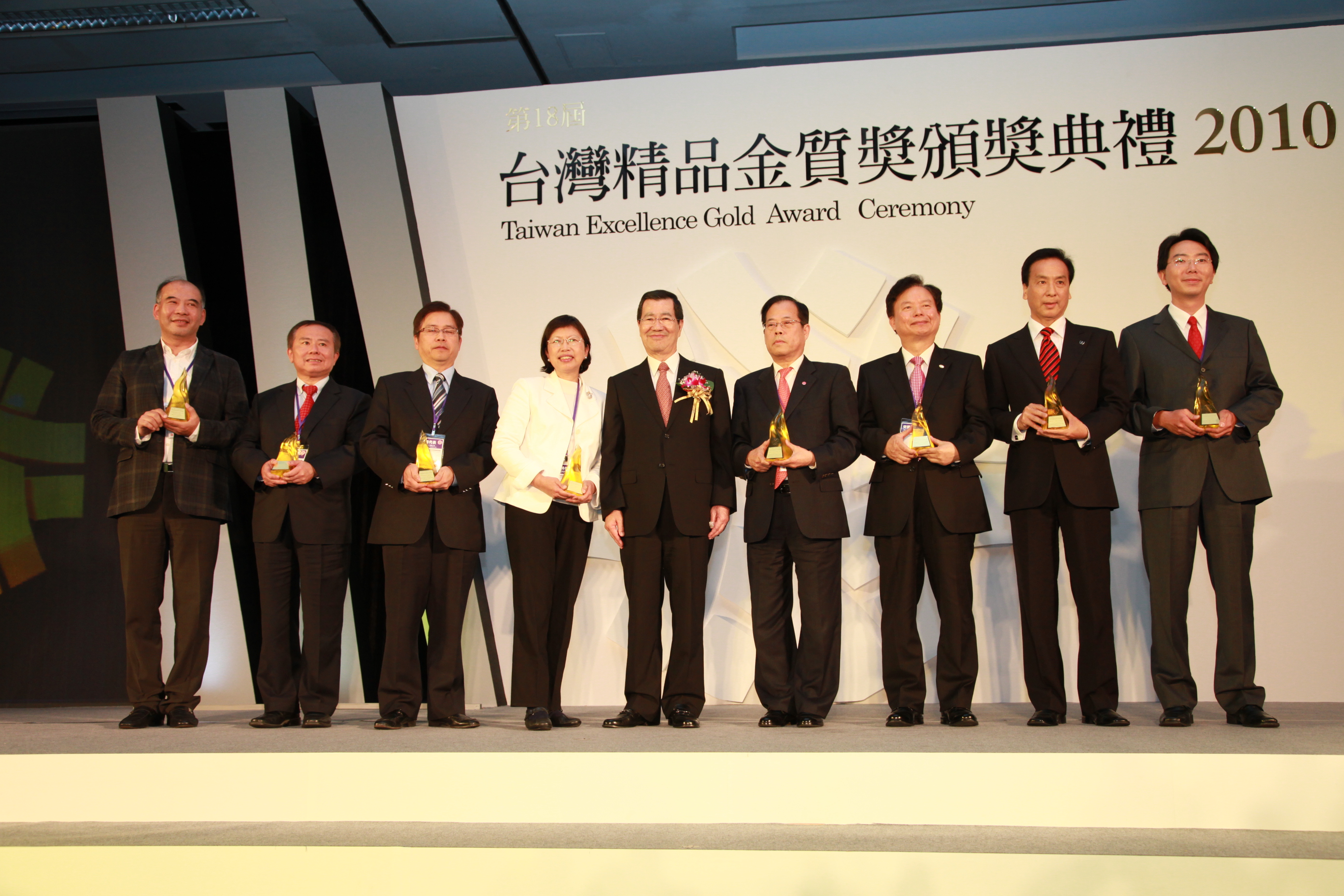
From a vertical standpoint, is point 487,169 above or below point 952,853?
above

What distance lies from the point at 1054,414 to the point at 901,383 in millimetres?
529

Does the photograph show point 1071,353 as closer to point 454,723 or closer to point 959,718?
point 959,718

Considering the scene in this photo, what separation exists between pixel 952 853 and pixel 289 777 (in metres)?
1.77

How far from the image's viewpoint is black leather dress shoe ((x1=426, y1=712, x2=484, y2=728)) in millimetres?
3580

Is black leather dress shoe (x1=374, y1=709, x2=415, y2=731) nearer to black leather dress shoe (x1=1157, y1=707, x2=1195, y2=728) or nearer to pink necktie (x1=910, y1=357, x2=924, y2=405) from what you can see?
pink necktie (x1=910, y1=357, x2=924, y2=405)

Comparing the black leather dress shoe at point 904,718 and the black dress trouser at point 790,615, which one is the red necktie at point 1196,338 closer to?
the black dress trouser at point 790,615

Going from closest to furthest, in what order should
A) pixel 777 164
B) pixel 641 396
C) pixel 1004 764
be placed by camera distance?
pixel 1004 764, pixel 641 396, pixel 777 164

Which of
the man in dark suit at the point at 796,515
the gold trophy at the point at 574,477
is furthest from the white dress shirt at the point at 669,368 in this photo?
the gold trophy at the point at 574,477

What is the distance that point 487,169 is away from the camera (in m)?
4.83

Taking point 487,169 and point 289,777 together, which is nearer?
point 289,777

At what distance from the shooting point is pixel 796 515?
3432 millimetres

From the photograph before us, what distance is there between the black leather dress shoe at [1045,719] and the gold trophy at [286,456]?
8.84 feet

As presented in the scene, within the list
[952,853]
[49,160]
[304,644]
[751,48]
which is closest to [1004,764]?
[952,853]

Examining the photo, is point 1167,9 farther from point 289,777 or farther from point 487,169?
point 289,777
